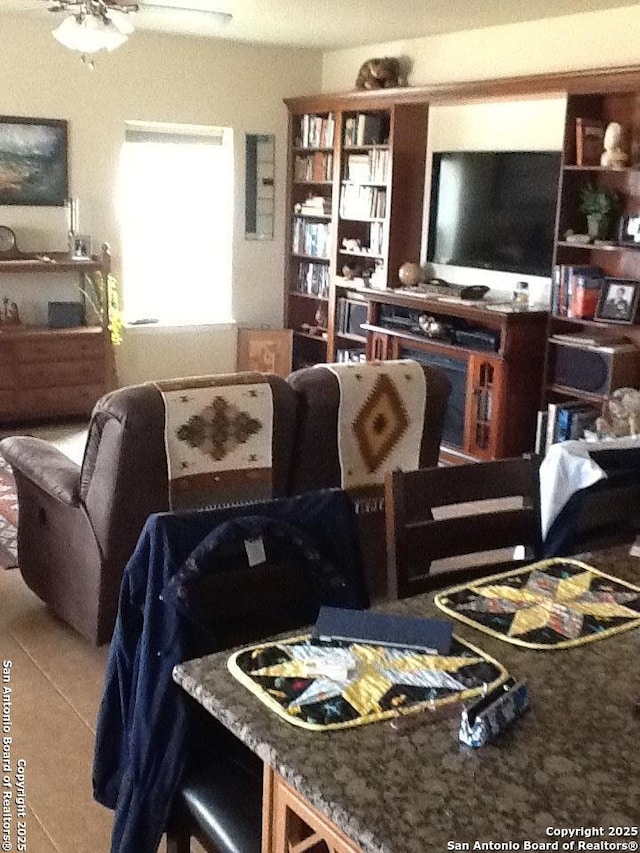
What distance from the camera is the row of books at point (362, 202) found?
656cm

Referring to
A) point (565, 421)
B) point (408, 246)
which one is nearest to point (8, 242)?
point (408, 246)

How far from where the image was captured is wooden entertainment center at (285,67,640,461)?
5184mm

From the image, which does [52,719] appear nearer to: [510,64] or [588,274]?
[588,274]

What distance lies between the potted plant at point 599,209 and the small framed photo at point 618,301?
0.85 ft

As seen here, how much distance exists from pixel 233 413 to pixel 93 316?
381cm

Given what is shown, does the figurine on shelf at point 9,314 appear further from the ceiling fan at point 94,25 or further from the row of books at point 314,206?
the ceiling fan at point 94,25

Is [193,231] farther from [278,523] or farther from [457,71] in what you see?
[278,523]

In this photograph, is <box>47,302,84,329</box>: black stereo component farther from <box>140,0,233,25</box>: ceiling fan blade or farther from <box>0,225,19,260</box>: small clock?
<box>140,0,233,25</box>: ceiling fan blade

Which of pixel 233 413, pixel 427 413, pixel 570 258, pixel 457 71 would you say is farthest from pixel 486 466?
pixel 457 71

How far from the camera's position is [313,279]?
24.1 feet

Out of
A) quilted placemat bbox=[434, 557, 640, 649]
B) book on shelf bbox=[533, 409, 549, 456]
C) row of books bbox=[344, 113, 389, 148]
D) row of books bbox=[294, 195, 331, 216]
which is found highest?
row of books bbox=[344, 113, 389, 148]

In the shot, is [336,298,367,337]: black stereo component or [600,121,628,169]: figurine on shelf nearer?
[600,121,628,169]: figurine on shelf

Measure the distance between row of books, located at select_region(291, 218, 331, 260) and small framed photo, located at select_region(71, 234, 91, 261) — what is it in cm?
164

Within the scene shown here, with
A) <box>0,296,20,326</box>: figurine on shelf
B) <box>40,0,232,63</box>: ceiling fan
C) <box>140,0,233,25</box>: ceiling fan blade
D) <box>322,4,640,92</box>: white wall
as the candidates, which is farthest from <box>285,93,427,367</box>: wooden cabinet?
<box>40,0,232,63</box>: ceiling fan
